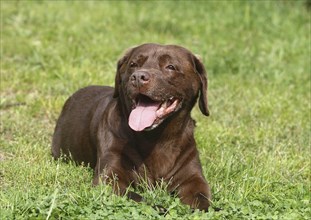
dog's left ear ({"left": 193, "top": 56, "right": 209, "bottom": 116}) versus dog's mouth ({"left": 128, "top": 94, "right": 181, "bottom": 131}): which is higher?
dog's left ear ({"left": 193, "top": 56, "right": 209, "bottom": 116})

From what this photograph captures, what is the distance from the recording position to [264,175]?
6.59m

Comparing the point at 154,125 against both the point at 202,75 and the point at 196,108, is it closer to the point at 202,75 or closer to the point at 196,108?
the point at 202,75

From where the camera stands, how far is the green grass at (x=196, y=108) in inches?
208

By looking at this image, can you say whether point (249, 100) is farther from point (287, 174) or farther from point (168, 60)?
point (168, 60)

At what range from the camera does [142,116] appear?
575 cm

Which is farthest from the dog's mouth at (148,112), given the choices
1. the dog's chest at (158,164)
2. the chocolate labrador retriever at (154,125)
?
the dog's chest at (158,164)

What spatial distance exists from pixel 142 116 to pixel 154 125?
0.35ft

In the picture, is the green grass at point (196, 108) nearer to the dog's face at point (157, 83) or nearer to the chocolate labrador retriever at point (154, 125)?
the chocolate labrador retriever at point (154, 125)

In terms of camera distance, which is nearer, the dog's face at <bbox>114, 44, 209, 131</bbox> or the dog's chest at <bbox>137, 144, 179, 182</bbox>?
the dog's face at <bbox>114, 44, 209, 131</bbox>

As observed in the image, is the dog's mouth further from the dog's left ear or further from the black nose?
the dog's left ear

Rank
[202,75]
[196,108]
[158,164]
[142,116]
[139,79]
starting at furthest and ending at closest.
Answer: [196,108] < [202,75] < [158,164] < [142,116] < [139,79]

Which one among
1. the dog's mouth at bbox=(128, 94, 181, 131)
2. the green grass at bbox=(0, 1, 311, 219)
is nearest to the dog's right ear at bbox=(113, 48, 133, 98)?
the dog's mouth at bbox=(128, 94, 181, 131)

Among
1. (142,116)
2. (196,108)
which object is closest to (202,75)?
(142,116)

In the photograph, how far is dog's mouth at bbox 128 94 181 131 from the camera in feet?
18.7
